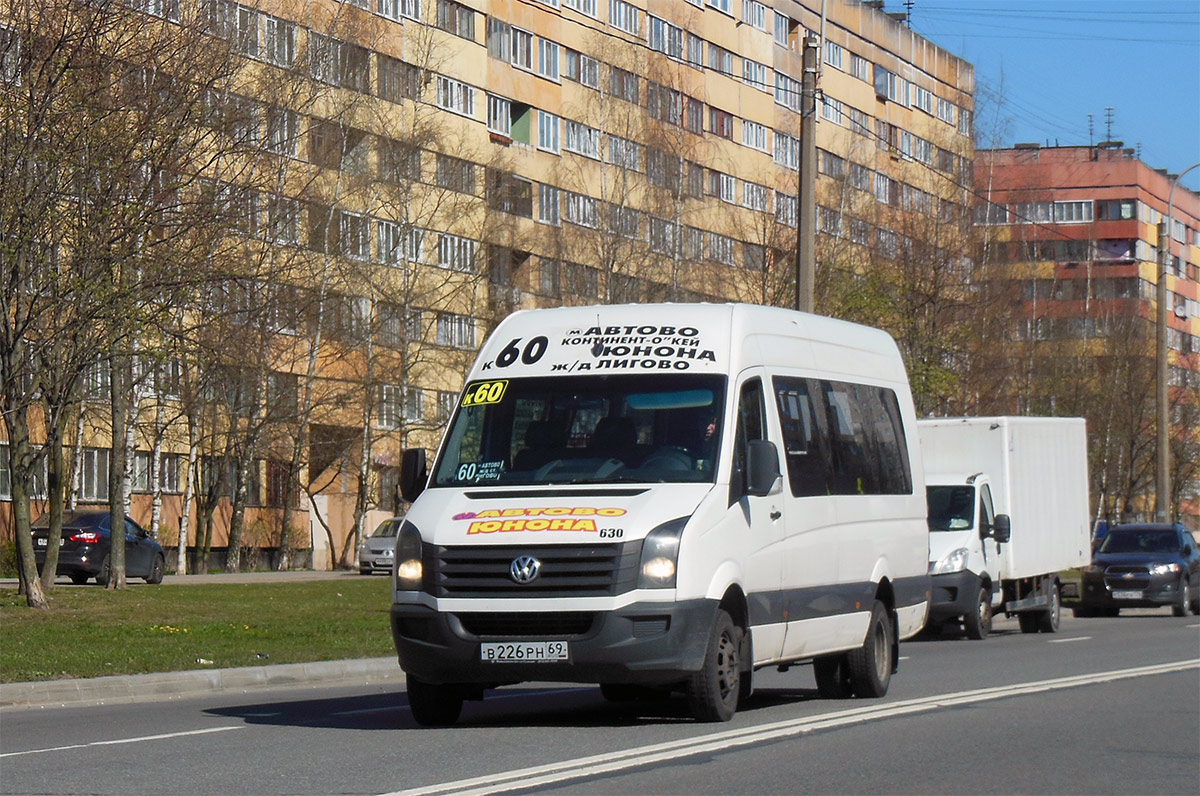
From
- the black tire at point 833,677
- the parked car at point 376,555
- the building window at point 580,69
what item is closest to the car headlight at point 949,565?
the black tire at point 833,677

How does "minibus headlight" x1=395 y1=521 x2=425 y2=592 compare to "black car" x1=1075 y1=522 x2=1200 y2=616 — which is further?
"black car" x1=1075 y1=522 x2=1200 y2=616

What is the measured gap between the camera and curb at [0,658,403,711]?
1563cm

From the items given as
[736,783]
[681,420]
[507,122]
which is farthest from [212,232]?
[507,122]

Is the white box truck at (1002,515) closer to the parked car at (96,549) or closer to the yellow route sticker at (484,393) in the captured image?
the yellow route sticker at (484,393)

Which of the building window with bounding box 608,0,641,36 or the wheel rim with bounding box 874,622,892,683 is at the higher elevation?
the building window with bounding box 608,0,641,36

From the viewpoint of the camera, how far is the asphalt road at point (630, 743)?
9.73 m

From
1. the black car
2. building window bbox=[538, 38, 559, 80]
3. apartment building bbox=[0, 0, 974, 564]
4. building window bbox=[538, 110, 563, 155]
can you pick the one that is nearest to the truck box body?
the black car

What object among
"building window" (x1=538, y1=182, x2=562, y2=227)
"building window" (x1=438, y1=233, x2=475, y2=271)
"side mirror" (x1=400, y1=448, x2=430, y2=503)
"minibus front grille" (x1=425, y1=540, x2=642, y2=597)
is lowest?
"minibus front grille" (x1=425, y1=540, x2=642, y2=597)

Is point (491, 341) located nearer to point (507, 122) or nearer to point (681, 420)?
point (681, 420)

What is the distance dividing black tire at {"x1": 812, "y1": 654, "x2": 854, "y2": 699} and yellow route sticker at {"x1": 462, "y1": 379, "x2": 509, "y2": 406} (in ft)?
11.0

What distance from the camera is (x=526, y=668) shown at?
461 inches

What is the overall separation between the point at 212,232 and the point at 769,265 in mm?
28153

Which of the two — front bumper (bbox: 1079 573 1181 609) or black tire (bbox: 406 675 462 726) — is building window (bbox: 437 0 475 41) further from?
black tire (bbox: 406 675 462 726)

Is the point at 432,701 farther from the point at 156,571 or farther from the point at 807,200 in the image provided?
the point at 156,571
